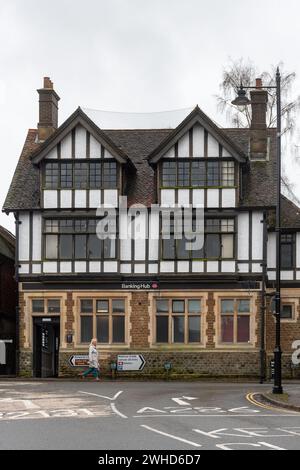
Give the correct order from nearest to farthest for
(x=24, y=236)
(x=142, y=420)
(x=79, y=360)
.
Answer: (x=142, y=420) → (x=79, y=360) → (x=24, y=236)

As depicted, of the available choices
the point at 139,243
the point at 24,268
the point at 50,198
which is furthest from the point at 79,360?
the point at 50,198

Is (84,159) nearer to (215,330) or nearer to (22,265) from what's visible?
(22,265)

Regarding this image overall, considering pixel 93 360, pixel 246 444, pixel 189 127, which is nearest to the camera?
pixel 246 444

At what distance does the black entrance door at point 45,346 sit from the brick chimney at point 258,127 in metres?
12.3

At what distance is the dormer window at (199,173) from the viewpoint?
4003 cm

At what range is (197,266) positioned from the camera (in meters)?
40.1

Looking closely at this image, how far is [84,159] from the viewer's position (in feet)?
132

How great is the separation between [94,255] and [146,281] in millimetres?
2598

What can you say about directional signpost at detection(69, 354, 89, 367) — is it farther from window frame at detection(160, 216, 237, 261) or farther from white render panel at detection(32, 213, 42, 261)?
window frame at detection(160, 216, 237, 261)

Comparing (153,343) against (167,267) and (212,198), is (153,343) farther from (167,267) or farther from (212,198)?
(212,198)

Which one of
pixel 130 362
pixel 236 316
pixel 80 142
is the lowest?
pixel 130 362

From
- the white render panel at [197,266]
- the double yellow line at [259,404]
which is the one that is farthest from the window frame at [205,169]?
the double yellow line at [259,404]

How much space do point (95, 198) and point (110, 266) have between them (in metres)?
3.10
